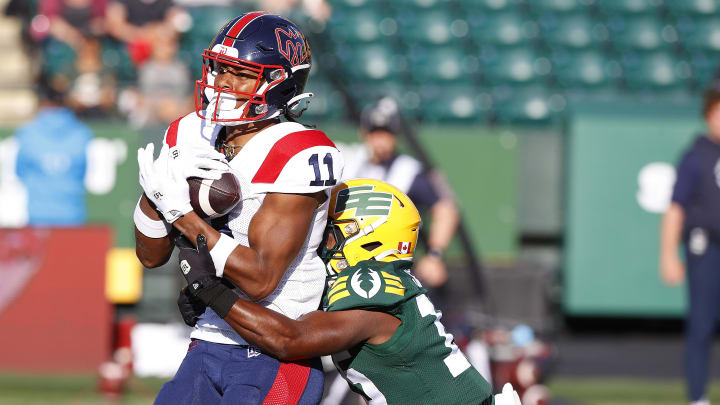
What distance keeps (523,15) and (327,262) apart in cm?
734

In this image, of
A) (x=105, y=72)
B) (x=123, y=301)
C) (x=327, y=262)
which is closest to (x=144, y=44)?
(x=105, y=72)

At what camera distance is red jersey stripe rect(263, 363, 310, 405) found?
9.93 ft

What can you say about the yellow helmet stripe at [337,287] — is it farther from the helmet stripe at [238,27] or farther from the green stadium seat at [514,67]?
the green stadium seat at [514,67]

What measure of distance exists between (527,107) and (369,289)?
6592mm

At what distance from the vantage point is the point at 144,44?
8891 millimetres

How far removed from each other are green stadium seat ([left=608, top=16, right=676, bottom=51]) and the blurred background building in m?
0.02

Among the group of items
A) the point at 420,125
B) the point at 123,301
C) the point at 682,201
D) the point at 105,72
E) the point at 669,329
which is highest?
the point at 105,72

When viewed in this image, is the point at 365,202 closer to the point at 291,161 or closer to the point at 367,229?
the point at 367,229

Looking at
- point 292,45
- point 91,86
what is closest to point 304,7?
point 91,86

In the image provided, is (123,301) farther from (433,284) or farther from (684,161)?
(684,161)

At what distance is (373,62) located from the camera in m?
9.74

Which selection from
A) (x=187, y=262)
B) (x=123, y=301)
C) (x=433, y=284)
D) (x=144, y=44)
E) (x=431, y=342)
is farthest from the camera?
(x=144, y=44)

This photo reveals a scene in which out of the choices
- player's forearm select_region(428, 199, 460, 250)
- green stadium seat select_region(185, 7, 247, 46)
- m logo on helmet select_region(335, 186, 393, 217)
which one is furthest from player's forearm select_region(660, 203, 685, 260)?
green stadium seat select_region(185, 7, 247, 46)

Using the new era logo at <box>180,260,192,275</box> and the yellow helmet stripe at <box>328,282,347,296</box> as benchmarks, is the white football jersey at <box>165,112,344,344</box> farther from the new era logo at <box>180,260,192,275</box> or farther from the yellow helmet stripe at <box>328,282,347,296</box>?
the new era logo at <box>180,260,192,275</box>
